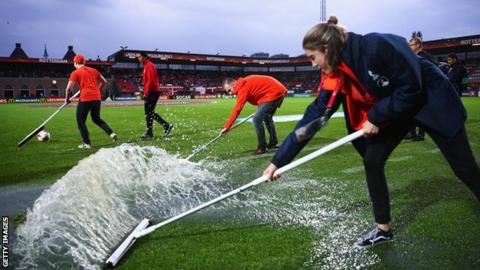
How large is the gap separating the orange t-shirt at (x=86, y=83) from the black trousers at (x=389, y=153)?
24.2 feet

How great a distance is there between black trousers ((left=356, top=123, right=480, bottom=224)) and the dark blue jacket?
13 cm

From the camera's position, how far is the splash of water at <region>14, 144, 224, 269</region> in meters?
3.08

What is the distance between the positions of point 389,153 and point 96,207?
2747 mm

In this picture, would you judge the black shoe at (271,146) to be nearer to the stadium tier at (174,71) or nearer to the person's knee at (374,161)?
the person's knee at (374,161)

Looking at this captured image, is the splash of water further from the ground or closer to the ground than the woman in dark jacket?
closer to the ground

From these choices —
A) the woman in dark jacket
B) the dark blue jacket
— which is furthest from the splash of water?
the dark blue jacket

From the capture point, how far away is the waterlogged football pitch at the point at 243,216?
115 inches

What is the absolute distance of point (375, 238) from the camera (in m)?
3.16

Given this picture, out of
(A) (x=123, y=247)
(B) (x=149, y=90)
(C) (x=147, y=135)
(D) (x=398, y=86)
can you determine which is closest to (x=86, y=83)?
(B) (x=149, y=90)

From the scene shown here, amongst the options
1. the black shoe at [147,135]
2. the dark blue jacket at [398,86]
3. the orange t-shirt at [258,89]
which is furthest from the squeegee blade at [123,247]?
the black shoe at [147,135]

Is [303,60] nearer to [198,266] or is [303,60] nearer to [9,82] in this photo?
[9,82]

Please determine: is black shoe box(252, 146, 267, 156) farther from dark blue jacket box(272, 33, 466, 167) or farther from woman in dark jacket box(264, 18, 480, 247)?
dark blue jacket box(272, 33, 466, 167)

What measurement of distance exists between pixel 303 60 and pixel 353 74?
264 feet
